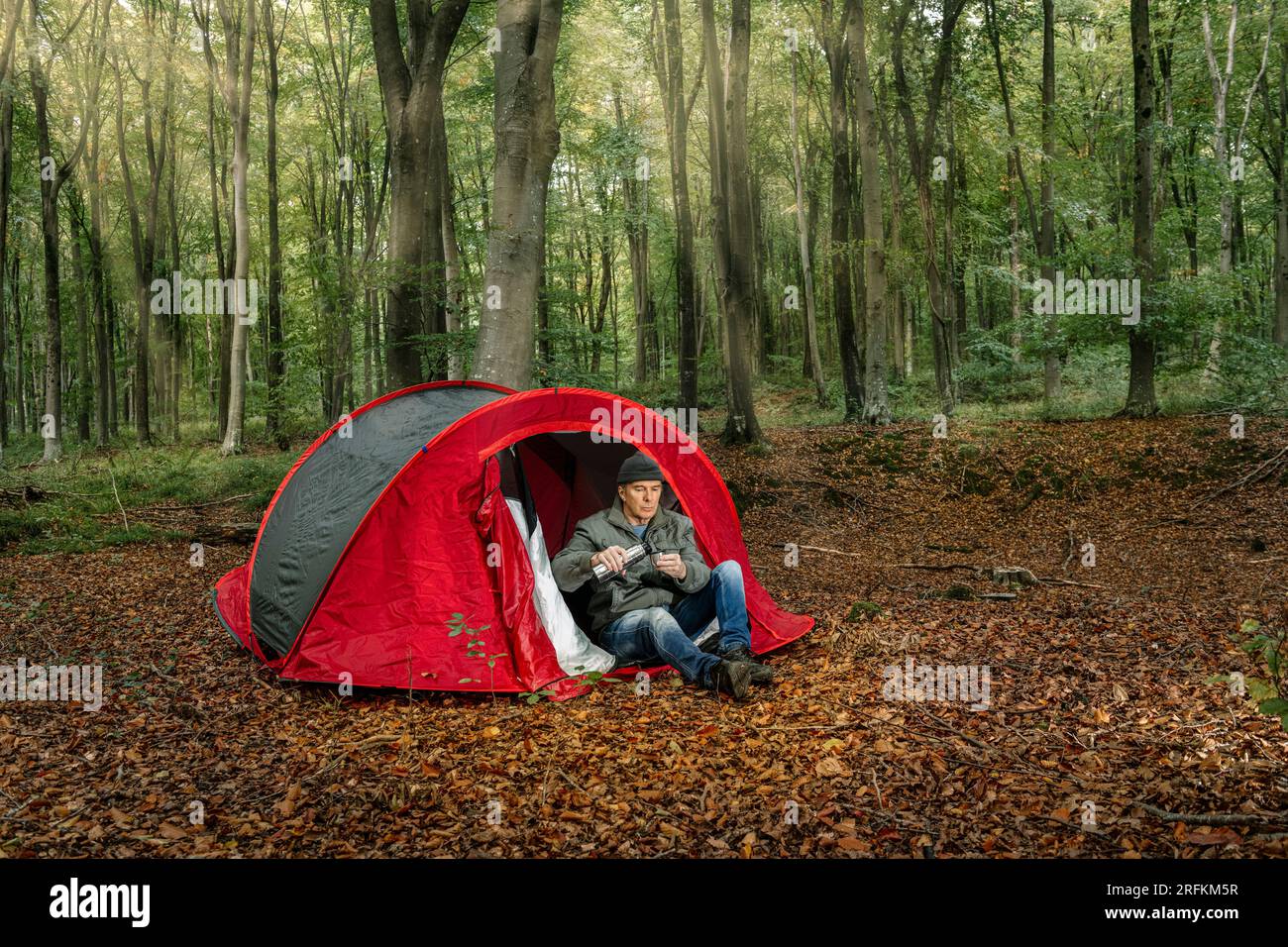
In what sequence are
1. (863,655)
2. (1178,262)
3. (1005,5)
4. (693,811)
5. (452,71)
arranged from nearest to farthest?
(693,811) < (863,655) < (1005,5) < (1178,262) < (452,71)

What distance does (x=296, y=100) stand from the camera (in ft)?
72.0

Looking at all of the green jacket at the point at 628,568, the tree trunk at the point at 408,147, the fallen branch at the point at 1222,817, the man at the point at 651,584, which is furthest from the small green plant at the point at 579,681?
the tree trunk at the point at 408,147

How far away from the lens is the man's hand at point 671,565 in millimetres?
4805

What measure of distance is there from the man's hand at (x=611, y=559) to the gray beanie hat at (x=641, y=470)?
20.8 inches

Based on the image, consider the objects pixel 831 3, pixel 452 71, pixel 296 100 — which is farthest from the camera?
pixel 296 100

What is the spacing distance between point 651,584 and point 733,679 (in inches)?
38.6

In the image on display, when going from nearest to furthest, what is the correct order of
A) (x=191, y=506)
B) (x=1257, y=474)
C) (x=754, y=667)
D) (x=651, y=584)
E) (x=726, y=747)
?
(x=726, y=747), (x=754, y=667), (x=651, y=584), (x=1257, y=474), (x=191, y=506)

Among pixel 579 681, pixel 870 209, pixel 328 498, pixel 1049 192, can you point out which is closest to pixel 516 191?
pixel 328 498

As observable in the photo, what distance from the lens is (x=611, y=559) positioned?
4688 mm

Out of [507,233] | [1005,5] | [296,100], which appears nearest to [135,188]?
[296,100]

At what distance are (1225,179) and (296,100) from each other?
22223mm

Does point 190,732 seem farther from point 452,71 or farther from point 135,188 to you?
point 135,188

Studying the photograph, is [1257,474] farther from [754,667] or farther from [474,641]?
[474,641]

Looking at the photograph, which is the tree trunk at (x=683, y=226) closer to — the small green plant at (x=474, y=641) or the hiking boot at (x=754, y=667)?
the hiking boot at (x=754, y=667)
